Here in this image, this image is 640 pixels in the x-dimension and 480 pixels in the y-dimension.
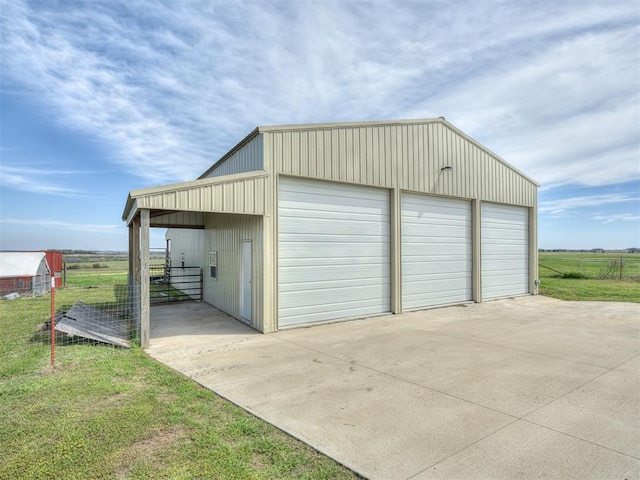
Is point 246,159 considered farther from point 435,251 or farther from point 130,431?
point 130,431

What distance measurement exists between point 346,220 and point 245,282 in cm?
303

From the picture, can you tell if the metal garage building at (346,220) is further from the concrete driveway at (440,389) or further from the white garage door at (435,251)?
the concrete driveway at (440,389)

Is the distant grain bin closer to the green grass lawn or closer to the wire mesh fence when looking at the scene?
the wire mesh fence

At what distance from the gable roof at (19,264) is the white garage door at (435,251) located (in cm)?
1457

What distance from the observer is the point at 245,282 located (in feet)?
28.8

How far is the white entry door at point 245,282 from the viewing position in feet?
27.9

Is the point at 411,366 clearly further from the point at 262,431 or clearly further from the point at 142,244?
the point at 142,244

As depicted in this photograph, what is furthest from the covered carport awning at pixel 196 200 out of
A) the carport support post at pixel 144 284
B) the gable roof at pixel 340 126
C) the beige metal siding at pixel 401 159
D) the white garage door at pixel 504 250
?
the white garage door at pixel 504 250

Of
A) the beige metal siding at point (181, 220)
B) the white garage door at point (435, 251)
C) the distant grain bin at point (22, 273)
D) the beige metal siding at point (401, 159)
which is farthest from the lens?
the distant grain bin at point (22, 273)

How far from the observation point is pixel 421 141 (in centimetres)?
1030

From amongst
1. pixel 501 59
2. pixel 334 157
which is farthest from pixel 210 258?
pixel 501 59

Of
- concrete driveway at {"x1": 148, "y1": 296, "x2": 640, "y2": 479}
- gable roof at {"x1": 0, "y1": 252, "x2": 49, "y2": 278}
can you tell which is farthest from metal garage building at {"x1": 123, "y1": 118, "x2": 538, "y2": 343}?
gable roof at {"x1": 0, "y1": 252, "x2": 49, "y2": 278}

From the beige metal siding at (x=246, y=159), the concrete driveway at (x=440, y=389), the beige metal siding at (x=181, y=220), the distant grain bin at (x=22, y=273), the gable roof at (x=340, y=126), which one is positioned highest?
the gable roof at (x=340, y=126)

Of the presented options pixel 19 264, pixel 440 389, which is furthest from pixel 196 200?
pixel 19 264
